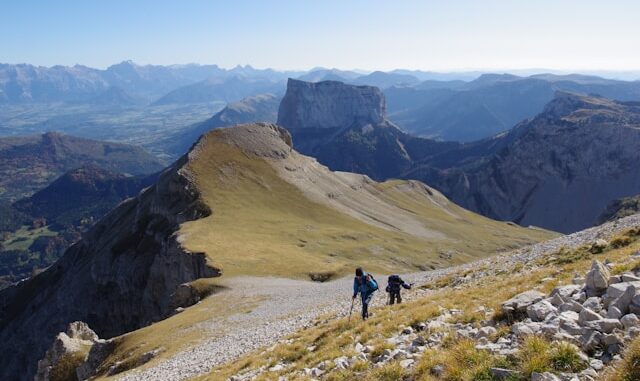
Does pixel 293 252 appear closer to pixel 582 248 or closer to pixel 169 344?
pixel 169 344

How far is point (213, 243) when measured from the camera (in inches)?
3730

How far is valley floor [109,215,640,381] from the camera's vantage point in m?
36.7

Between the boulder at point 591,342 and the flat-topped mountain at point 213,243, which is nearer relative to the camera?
the boulder at point 591,342

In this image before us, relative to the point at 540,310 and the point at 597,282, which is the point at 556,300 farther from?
the point at 597,282

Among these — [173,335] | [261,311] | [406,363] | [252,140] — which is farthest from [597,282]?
[252,140]

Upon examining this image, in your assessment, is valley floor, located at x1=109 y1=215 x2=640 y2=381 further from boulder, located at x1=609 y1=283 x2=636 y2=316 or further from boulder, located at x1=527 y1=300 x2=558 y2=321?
boulder, located at x1=609 y1=283 x2=636 y2=316

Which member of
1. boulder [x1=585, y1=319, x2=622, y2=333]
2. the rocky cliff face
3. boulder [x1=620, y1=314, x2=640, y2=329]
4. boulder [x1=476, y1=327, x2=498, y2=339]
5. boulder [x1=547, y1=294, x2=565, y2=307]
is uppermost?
boulder [x1=620, y1=314, x2=640, y2=329]

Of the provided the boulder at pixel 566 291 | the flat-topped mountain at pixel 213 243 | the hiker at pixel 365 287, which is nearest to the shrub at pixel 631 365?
the boulder at pixel 566 291

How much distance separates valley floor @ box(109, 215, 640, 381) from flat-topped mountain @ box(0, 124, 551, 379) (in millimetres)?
13202

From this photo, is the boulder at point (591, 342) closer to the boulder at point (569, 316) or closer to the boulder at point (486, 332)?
the boulder at point (569, 316)

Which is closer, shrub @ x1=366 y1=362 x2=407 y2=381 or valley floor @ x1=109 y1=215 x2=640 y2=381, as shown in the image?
shrub @ x1=366 y1=362 x2=407 y2=381

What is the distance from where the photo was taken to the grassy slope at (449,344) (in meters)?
13.2

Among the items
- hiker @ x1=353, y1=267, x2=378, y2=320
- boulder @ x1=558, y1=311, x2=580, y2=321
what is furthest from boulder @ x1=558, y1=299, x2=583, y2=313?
hiker @ x1=353, y1=267, x2=378, y2=320

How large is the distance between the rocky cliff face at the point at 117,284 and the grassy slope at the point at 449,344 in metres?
72.7
